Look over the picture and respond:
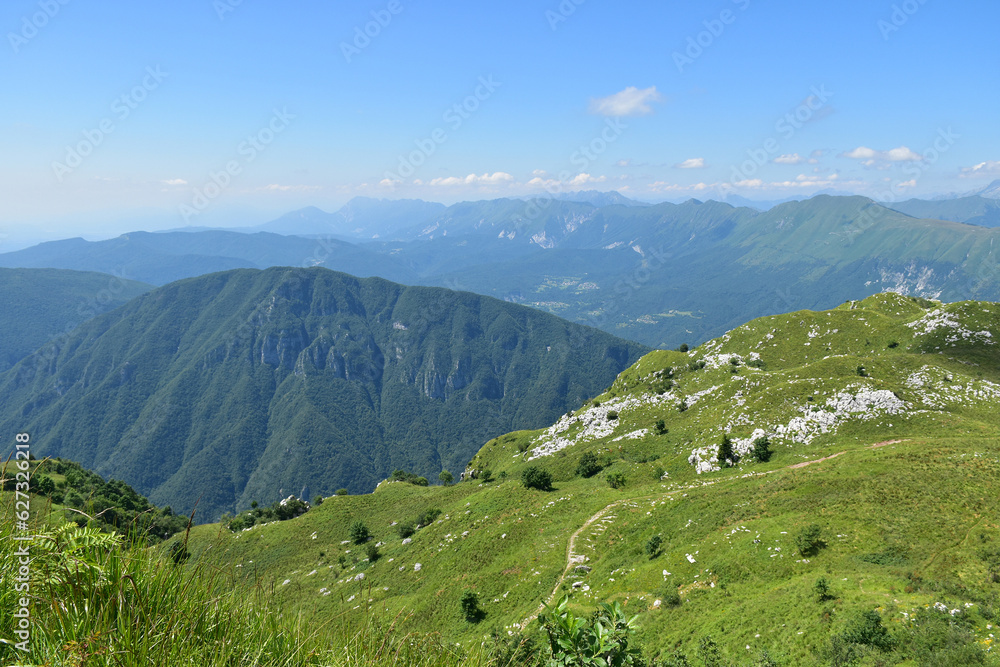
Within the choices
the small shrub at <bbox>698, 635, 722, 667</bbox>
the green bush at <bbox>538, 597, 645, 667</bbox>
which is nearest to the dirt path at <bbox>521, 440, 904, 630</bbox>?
the small shrub at <bbox>698, 635, 722, 667</bbox>

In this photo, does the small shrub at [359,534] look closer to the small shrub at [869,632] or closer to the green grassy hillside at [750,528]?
the green grassy hillside at [750,528]

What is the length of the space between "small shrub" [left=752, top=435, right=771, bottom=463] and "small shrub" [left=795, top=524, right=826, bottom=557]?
2761cm

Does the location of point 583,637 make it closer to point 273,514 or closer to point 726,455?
point 726,455

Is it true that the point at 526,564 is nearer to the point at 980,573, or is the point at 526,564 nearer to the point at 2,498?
the point at 980,573

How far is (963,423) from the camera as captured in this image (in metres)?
51.0

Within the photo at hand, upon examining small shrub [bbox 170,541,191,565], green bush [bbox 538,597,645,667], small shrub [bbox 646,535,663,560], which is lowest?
small shrub [bbox 646,535,663,560]

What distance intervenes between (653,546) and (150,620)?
3830 centimetres

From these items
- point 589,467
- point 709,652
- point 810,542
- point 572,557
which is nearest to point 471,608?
point 572,557

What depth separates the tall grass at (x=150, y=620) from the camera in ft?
13.6

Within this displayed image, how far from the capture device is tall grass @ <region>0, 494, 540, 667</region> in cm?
413

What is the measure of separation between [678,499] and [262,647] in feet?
147

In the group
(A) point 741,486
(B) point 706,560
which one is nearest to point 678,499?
(A) point 741,486

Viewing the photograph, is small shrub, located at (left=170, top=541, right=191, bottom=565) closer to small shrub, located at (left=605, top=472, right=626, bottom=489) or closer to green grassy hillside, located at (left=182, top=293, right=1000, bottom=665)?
green grassy hillside, located at (left=182, top=293, right=1000, bottom=665)

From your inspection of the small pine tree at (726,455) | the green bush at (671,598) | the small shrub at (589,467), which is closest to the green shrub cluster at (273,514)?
the small shrub at (589,467)
